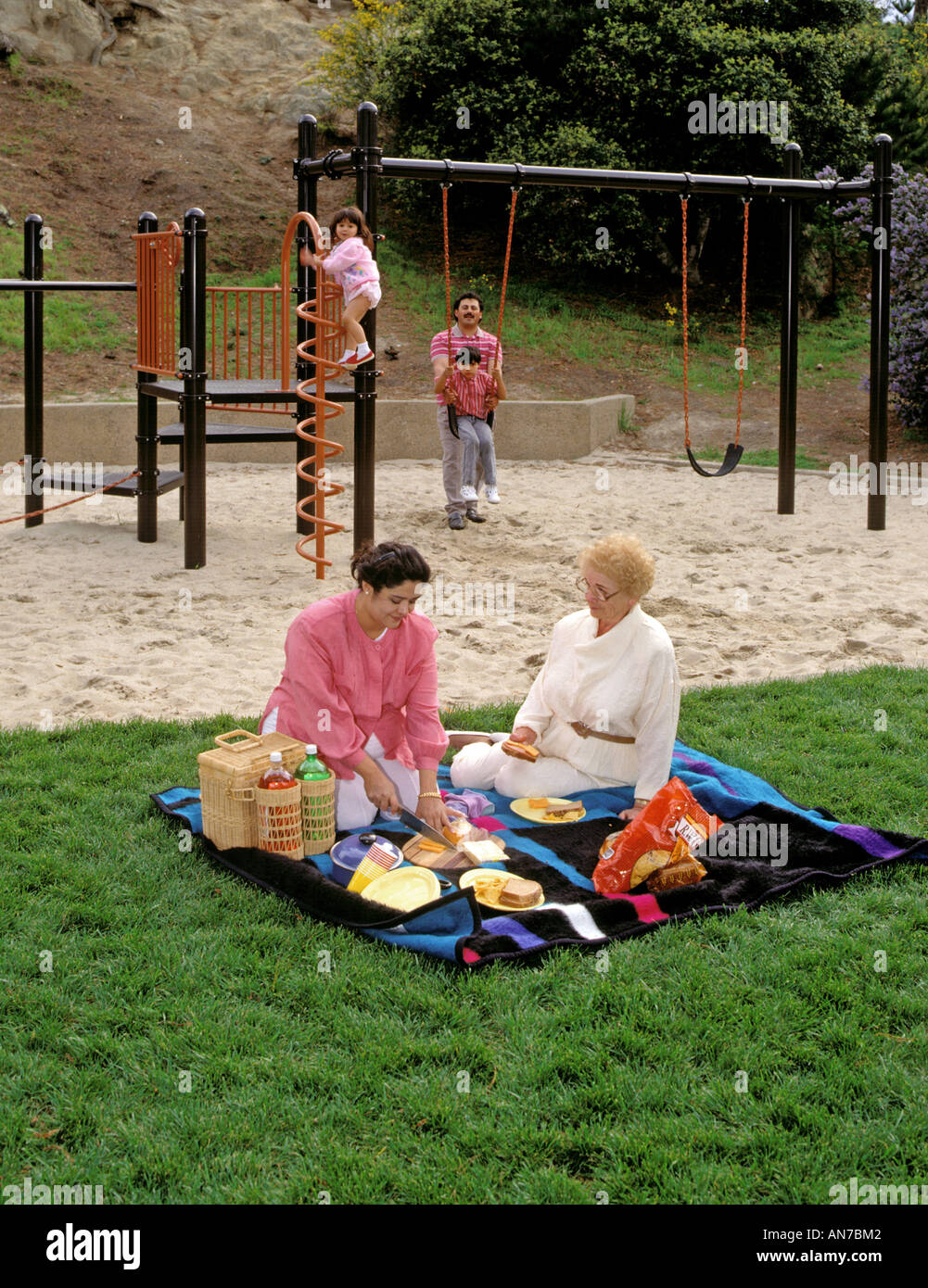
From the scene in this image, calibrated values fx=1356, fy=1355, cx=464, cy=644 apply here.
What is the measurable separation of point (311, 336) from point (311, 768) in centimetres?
668

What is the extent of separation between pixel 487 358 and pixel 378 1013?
840 centimetres

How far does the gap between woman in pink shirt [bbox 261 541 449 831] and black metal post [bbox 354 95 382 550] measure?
14.5 feet

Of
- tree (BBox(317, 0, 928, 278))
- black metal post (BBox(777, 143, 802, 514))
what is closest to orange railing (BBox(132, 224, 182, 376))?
black metal post (BBox(777, 143, 802, 514))

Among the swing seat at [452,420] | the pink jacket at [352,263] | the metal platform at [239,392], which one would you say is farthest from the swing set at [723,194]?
the swing seat at [452,420]

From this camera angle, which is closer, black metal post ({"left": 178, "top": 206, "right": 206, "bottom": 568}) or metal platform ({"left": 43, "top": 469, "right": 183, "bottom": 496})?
black metal post ({"left": 178, "top": 206, "right": 206, "bottom": 568})

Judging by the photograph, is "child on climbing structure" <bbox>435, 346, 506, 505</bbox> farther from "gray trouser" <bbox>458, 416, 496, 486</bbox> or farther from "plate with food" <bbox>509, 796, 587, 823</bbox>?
"plate with food" <bbox>509, 796, 587, 823</bbox>

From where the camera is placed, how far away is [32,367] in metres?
10.6

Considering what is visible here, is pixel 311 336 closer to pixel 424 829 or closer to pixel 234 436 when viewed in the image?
pixel 234 436

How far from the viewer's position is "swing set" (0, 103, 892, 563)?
941 cm

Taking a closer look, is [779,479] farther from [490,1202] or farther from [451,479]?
[490,1202]

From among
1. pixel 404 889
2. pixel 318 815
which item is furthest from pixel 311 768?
pixel 404 889

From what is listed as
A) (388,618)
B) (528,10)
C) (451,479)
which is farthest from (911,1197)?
(528,10)

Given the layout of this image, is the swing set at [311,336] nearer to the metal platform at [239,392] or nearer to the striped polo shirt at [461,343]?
the metal platform at [239,392]

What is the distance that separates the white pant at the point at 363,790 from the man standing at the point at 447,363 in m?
6.24
